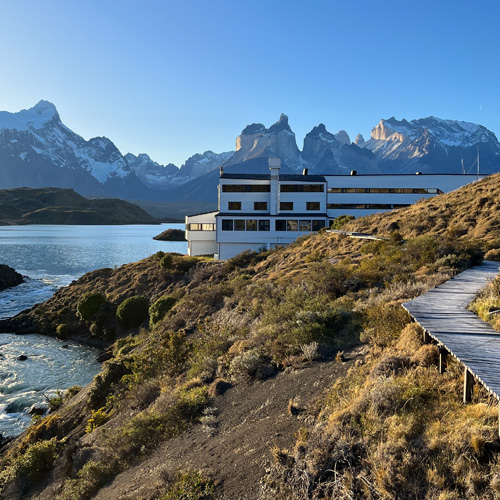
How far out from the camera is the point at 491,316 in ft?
28.7

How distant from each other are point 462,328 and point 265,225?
4387cm

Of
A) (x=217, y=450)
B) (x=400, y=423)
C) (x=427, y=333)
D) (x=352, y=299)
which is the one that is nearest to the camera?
(x=400, y=423)

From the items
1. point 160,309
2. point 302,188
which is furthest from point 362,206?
point 160,309

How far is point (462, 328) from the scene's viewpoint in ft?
25.9

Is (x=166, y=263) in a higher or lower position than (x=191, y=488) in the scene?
lower

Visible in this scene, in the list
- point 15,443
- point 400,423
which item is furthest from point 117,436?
point 15,443

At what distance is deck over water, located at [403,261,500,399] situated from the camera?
19.2ft

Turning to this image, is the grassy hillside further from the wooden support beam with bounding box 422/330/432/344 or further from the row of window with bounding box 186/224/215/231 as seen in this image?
the row of window with bounding box 186/224/215/231

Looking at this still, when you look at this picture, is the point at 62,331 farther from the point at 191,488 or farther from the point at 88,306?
the point at 191,488

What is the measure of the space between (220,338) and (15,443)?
11.7 metres

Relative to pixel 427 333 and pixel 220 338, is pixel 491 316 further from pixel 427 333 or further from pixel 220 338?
pixel 220 338

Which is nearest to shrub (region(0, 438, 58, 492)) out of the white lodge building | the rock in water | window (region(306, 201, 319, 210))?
the white lodge building

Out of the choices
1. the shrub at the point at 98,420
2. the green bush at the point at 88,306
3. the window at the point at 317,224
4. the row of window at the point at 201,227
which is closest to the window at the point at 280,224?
the window at the point at 317,224

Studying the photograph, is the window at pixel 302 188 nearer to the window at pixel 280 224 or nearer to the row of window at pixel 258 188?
the row of window at pixel 258 188
